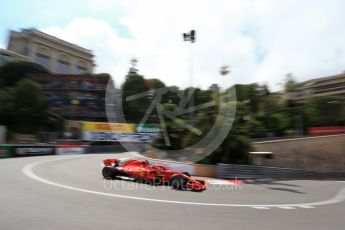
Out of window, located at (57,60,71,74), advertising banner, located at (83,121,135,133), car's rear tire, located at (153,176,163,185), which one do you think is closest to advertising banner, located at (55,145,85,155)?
advertising banner, located at (83,121,135,133)

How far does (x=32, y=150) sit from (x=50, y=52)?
8202 cm

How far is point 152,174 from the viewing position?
14914 mm

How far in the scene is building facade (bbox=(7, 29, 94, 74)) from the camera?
340ft

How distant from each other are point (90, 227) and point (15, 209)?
8.79 ft

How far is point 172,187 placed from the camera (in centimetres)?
1436

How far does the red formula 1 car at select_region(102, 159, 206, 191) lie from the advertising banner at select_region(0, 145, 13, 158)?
1936cm

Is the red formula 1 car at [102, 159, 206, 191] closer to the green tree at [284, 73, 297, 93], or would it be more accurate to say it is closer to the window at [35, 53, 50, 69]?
the green tree at [284, 73, 297, 93]

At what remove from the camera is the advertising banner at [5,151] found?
31.6m

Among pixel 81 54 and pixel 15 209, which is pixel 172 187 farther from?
pixel 81 54

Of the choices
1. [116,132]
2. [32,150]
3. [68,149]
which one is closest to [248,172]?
[32,150]

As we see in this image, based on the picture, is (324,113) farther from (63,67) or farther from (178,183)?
(63,67)

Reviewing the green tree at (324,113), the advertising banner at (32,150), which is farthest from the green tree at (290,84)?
the advertising banner at (32,150)

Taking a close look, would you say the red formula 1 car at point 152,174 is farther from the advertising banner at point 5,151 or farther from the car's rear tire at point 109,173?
the advertising banner at point 5,151

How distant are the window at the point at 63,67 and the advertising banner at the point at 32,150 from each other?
80.7 m
